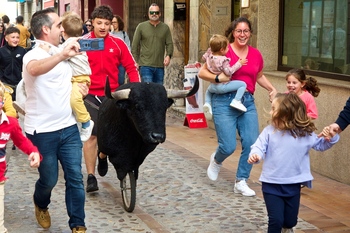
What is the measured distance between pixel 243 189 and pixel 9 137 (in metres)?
3.05

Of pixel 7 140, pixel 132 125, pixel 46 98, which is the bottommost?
pixel 132 125

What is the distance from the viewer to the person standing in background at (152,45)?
12695 mm

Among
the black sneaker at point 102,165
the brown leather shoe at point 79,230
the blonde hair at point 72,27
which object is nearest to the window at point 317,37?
the black sneaker at point 102,165

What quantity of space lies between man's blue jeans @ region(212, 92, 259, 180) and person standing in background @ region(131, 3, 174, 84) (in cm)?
534

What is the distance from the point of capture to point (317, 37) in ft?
31.3

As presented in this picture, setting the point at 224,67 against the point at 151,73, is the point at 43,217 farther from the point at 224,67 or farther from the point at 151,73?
the point at 151,73

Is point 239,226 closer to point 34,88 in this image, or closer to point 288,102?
point 288,102

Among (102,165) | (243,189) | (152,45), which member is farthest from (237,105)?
(152,45)

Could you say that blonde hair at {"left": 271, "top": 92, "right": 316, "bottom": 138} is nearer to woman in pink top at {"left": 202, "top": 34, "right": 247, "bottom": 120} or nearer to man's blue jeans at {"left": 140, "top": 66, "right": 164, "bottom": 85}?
woman in pink top at {"left": 202, "top": 34, "right": 247, "bottom": 120}

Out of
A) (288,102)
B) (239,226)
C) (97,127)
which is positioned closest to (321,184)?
(239,226)

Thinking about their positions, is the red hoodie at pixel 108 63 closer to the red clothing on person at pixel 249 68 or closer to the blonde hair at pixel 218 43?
the blonde hair at pixel 218 43

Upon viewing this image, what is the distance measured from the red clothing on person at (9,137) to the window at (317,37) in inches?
186

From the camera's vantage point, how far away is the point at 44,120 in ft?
17.7

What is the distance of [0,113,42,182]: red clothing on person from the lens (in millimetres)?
4910
